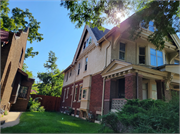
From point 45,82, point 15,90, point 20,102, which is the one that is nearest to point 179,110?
point 15,90

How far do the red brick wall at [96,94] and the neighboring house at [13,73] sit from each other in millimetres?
7382

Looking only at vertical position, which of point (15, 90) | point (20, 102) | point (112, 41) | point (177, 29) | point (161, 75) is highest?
point (112, 41)

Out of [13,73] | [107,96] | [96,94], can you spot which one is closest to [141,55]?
[107,96]

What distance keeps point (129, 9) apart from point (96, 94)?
25.1 ft

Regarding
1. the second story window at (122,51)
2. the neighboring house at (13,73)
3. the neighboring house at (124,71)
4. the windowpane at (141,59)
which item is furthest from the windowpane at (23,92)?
the windowpane at (141,59)

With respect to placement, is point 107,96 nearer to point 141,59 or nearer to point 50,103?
point 141,59

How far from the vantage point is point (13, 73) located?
455 inches

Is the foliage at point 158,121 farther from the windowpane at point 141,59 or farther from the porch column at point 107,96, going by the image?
the windowpane at point 141,59

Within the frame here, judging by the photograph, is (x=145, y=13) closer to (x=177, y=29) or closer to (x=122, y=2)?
(x=122, y=2)

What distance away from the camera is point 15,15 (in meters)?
19.4

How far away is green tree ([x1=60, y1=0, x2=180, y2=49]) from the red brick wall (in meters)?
5.63

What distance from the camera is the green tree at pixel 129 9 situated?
23.3 ft

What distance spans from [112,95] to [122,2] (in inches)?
254

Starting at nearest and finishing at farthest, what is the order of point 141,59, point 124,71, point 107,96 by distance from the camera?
point 124,71, point 107,96, point 141,59
